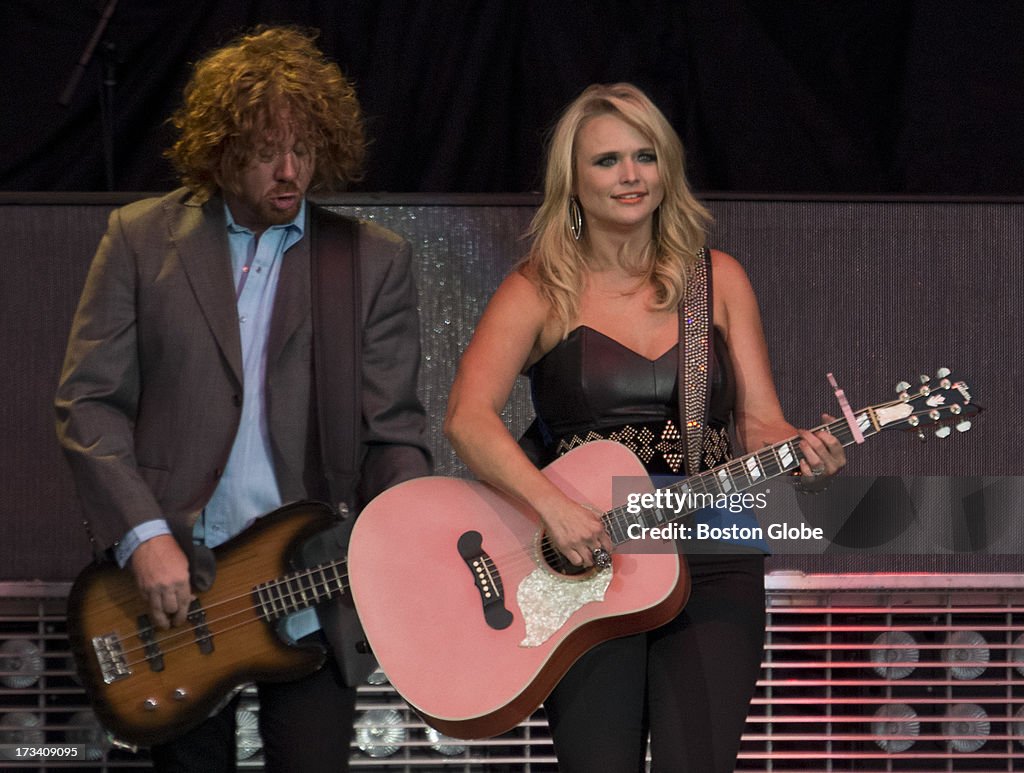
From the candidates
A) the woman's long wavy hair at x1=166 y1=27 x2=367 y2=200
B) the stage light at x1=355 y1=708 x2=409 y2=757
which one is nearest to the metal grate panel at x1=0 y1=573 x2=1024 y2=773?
the stage light at x1=355 y1=708 x2=409 y2=757

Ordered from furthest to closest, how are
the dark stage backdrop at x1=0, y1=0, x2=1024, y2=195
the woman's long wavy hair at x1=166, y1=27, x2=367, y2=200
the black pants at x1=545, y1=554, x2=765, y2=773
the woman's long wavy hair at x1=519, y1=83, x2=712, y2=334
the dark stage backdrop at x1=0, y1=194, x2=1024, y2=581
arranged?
the dark stage backdrop at x1=0, y1=0, x2=1024, y2=195 < the dark stage backdrop at x1=0, y1=194, x2=1024, y2=581 < the woman's long wavy hair at x1=519, y1=83, x2=712, y2=334 < the woman's long wavy hair at x1=166, y1=27, x2=367, y2=200 < the black pants at x1=545, y1=554, x2=765, y2=773

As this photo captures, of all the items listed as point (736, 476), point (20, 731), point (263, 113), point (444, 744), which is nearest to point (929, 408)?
point (736, 476)

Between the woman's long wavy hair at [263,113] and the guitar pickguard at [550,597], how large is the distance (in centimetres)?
100

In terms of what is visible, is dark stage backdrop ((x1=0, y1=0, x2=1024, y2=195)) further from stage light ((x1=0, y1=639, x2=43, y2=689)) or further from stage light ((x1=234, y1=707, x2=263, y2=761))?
stage light ((x1=234, y1=707, x2=263, y2=761))

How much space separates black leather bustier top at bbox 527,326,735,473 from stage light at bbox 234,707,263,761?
1411 mm

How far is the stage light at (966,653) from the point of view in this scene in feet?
12.8

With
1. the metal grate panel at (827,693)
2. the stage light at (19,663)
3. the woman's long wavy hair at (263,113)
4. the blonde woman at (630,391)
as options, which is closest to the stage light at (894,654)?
the metal grate panel at (827,693)

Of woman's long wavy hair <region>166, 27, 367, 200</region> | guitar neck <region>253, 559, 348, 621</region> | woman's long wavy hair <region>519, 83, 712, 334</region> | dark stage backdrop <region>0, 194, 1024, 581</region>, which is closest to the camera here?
guitar neck <region>253, 559, 348, 621</region>

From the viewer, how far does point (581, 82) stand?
4324mm

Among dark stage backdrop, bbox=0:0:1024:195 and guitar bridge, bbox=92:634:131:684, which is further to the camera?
dark stage backdrop, bbox=0:0:1024:195

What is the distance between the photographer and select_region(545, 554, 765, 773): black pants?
279 centimetres

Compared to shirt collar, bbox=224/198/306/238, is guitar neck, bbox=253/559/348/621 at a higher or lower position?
lower

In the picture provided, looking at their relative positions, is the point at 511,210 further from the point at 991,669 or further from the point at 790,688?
the point at 991,669

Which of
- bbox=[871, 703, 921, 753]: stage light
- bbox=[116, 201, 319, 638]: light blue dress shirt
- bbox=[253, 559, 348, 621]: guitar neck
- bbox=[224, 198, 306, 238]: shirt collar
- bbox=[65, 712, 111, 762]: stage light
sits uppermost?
bbox=[224, 198, 306, 238]: shirt collar
